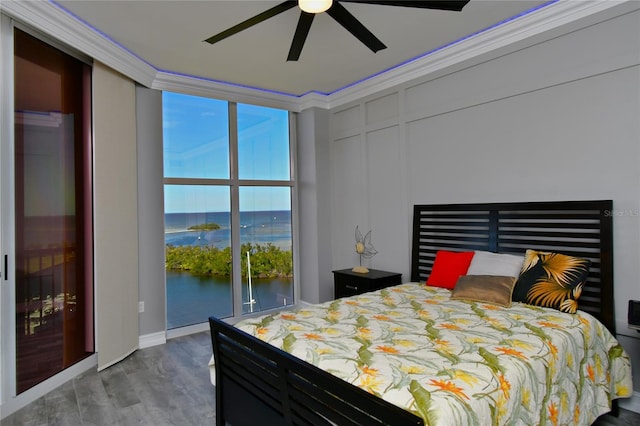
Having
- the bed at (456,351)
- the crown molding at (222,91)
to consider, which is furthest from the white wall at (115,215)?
the bed at (456,351)

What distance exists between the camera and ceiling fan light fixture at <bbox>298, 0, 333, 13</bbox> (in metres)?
2.26

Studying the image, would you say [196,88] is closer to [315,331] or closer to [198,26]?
[198,26]

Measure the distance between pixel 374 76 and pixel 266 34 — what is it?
4.95 feet

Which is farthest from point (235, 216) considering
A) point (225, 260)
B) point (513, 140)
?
point (513, 140)

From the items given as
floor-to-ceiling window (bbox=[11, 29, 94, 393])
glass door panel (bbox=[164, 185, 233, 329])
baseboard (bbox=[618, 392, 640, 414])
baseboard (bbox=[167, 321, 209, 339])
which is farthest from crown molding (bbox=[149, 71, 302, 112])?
baseboard (bbox=[618, 392, 640, 414])

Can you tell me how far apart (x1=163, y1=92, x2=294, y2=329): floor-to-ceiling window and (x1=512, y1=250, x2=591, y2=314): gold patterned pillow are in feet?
10.2

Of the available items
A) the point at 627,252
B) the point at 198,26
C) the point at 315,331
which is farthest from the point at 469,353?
the point at 198,26

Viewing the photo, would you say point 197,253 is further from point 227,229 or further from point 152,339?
point 152,339

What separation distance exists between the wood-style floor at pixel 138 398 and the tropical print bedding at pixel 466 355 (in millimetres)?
664

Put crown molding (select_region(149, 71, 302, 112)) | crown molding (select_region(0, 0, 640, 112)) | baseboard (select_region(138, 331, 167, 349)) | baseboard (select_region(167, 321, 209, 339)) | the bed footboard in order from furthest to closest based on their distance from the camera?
baseboard (select_region(167, 321, 209, 339)), crown molding (select_region(149, 71, 302, 112)), baseboard (select_region(138, 331, 167, 349)), crown molding (select_region(0, 0, 640, 112)), the bed footboard

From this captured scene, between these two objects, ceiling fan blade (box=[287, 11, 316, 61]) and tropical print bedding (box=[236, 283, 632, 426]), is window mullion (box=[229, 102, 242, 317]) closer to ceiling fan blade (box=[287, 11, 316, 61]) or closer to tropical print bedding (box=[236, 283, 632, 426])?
ceiling fan blade (box=[287, 11, 316, 61])

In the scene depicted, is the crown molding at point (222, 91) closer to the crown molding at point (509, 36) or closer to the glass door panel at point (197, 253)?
the glass door panel at point (197, 253)

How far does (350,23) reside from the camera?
256cm

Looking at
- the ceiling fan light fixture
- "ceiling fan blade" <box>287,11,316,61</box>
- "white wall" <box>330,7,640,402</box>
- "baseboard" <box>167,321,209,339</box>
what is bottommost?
"baseboard" <box>167,321,209,339</box>
